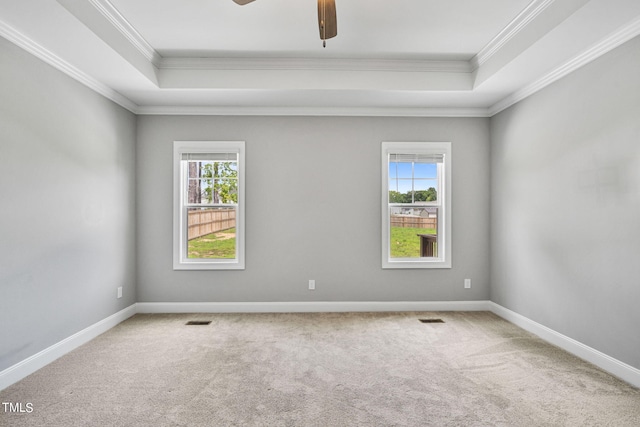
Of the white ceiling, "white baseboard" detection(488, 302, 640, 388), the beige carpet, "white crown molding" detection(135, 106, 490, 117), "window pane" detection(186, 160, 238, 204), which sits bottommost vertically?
the beige carpet

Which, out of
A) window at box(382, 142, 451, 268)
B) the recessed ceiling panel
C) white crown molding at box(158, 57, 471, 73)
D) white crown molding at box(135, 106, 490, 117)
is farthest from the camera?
window at box(382, 142, 451, 268)

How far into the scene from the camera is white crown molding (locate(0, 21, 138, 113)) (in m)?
2.56

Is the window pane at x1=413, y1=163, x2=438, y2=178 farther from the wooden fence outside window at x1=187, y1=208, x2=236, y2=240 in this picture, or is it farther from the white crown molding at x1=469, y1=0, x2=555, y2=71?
the wooden fence outside window at x1=187, y1=208, x2=236, y2=240

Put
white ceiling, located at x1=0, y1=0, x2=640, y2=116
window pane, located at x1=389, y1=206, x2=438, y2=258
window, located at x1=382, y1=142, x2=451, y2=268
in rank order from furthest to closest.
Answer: window pane, located at x1=389, y1=206, x2=438, y2=258
window, located at x1=382, y1=142, x2=451, y2=268
white ceiling, located at x1=0, y1=0, x2=640, y2=116

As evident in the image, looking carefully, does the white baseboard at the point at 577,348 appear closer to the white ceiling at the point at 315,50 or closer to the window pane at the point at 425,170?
the window pane at the point at 425,170

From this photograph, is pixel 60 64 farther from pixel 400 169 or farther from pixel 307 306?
pixel 400 169

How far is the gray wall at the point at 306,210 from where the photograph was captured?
4.43 metres

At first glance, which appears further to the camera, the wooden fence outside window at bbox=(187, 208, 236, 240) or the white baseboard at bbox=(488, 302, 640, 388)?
the wooden fence outside window at bbox=(187, 208, 236, 240)

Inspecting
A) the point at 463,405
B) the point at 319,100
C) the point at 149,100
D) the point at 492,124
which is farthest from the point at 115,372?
the point at 492,124

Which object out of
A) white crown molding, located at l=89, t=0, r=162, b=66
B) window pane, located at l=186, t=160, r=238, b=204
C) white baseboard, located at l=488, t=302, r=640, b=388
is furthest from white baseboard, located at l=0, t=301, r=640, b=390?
white crown molding, located at l=89, t=0, r=162, b=66

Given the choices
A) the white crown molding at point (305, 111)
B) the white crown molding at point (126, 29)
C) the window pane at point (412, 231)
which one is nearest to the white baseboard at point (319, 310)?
the window pane at point (412, 231)

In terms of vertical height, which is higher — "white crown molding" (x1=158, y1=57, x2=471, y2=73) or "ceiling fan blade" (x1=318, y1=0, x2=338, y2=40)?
"white crown molding" (x1=158, y1=57, x2=471, y2=73)

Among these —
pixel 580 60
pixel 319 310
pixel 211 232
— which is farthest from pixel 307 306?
pixel 580 60

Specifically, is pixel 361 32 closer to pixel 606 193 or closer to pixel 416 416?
pixel 606 193
